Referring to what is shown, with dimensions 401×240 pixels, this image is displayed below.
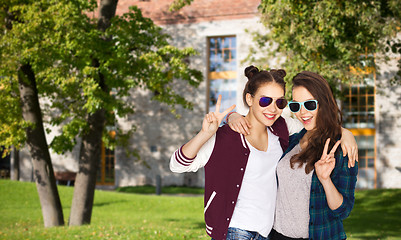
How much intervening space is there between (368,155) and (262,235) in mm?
23212

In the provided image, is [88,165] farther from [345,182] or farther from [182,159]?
[345,182]

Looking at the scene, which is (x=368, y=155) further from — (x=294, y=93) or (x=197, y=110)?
(x=294, y=93)

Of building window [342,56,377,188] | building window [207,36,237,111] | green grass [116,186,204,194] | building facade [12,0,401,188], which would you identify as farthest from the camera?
building window [207,36,237,111]

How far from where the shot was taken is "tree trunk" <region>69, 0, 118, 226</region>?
1289cm

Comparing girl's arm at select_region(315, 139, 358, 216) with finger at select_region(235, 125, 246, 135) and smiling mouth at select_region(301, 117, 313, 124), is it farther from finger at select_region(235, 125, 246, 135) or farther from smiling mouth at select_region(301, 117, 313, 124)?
finger at select_region(235, 125, 246, 135)

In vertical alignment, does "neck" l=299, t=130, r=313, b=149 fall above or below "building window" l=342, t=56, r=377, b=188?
below

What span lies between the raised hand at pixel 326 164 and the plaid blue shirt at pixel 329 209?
0.08 metres

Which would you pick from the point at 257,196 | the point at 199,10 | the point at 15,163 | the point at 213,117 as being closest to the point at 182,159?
the point at 213,117

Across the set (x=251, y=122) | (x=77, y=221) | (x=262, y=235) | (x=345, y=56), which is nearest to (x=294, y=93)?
(x=251, y=122)

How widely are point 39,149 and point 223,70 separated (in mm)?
15685

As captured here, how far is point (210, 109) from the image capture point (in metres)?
27.2

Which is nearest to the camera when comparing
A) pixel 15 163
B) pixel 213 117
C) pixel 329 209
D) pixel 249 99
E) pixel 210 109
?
pixel 329 209

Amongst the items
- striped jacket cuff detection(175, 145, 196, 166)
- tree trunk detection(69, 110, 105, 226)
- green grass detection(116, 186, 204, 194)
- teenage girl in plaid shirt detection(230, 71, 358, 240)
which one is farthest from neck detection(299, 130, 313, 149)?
green grass detection(116, 186, 204, 194)

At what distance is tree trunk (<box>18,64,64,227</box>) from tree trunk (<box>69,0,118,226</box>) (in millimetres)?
686
